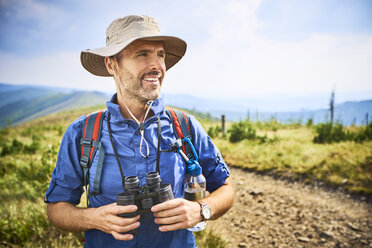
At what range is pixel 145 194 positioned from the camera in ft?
4.67

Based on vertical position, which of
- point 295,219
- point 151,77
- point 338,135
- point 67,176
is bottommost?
point 295,219

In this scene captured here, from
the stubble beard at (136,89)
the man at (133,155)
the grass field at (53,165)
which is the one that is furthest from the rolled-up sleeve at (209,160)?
→ the grass field at (53,165)

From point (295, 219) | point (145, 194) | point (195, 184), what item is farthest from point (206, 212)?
point (295, 219)

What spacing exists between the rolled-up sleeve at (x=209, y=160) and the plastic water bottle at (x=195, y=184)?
0.23 m

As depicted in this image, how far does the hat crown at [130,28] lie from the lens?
5.77 ft

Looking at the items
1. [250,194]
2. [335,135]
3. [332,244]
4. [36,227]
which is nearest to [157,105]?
[36,227]

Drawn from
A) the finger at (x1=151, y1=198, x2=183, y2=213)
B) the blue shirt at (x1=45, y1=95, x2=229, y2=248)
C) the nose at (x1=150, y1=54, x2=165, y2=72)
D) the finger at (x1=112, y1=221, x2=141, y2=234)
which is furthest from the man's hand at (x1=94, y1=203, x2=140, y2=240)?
the nose at (x1=150, y1=54, x2=165, y2=72)

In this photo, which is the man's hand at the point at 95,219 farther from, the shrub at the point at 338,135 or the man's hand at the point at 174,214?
the shrub at the point at 338,135

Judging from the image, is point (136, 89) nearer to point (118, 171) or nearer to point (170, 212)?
point (118, 171)

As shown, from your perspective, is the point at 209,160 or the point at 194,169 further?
the point at 209,160

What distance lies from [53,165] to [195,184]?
5.07 metres

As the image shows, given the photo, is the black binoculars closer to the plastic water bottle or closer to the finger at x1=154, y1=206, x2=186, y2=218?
the finger at x1=154, y1=206, x2=186, y2=218

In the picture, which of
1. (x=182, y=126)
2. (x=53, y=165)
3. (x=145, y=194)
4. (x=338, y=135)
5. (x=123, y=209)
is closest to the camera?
(x=123, y=209)

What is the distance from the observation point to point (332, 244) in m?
4.03
